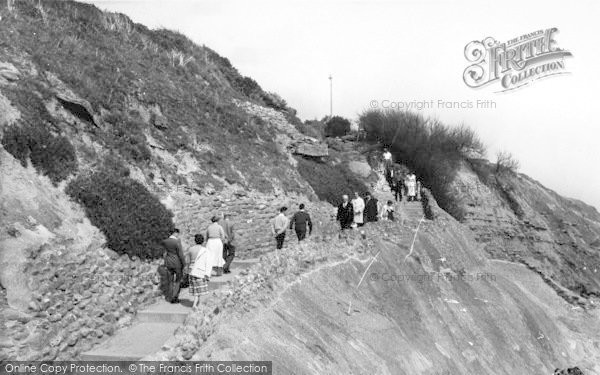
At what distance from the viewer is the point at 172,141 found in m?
18.6

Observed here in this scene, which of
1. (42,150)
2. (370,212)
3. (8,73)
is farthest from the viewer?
(370,212)

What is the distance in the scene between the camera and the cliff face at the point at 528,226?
3509 centimetres

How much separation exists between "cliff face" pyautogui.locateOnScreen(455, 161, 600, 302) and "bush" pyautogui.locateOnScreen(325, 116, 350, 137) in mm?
9035

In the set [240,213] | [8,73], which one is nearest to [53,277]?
[8,73]

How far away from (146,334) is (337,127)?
3360 centimetres

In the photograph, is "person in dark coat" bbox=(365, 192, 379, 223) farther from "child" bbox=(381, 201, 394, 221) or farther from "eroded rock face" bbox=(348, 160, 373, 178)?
"eroded rock face" bbox=(348, 160, 373, 178)

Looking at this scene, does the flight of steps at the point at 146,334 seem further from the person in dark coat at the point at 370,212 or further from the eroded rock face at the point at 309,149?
the eroded rock face at the point at 309,149

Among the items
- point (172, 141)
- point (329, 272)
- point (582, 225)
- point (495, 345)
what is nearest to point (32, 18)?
point (172, 141)

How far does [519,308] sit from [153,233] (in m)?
11.9

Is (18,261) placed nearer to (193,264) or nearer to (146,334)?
(146,334)

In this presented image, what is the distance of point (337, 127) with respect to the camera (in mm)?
42625

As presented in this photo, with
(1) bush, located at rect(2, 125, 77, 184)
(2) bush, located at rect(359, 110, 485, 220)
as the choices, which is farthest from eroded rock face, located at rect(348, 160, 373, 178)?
(1) bush, located at rect(2, 125, 77, 184)

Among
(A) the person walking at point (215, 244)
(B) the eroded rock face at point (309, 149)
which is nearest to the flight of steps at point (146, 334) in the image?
(A) the person walking at point (215, 244)

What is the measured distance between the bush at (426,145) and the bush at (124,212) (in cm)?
2405
